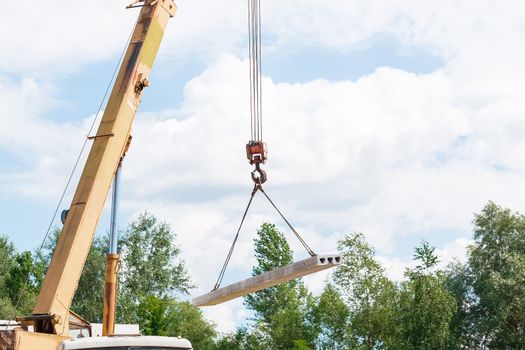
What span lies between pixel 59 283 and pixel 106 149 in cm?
305

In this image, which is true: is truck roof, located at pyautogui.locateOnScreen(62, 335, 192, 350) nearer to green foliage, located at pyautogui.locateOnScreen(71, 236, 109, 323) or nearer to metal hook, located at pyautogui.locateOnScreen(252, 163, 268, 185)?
metal hook, located at pyautogui.locateOnScreen(252, 163, 268, 185)

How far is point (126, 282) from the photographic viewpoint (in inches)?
2869

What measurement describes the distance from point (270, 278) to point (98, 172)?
404 centimetres

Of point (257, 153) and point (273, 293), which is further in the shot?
point (273, 293)

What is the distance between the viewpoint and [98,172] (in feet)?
58.2

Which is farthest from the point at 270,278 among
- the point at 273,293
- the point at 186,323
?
the point at 186,323

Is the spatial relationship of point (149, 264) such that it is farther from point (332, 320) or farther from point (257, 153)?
point (257, 153)

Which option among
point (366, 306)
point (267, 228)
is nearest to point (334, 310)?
point (366, 306)

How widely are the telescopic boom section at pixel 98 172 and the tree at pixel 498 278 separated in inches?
1714

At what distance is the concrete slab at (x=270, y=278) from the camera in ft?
57.8

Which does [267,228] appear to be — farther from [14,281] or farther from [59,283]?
[59,283]

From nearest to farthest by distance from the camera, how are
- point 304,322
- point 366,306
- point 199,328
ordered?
point 366,306, point 304,322, point 199,328

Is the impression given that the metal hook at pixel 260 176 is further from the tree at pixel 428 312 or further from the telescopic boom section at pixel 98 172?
the tree at pixel 428 312

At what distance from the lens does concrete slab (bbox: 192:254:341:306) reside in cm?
1762
